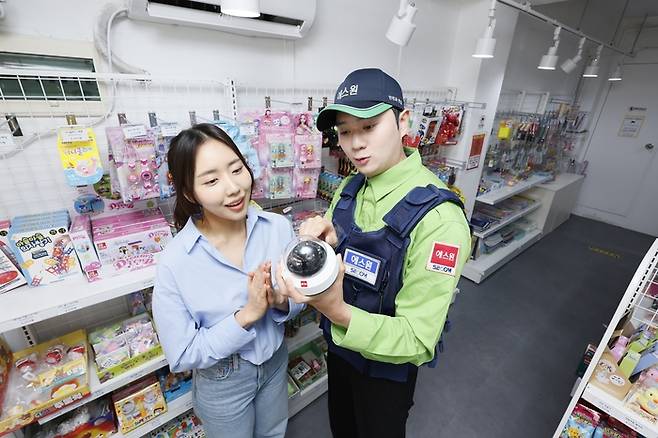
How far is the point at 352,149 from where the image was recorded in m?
1.06

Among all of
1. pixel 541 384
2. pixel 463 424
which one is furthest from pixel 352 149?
pixel 541 384

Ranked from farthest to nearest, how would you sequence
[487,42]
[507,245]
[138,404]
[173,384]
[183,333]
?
[507,245] < [487,42] < [173,384] < [138,404] < [183,333]

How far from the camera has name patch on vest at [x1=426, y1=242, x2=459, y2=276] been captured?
0.92 meters

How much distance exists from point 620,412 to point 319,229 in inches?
55.3

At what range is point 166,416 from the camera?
1.61 m

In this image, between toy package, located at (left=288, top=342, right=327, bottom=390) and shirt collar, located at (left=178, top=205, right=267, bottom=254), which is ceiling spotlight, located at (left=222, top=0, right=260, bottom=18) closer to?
shirt collar, located at (left=178, top=205, right=267, bottom=254)

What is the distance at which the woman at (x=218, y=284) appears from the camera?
1.01 m

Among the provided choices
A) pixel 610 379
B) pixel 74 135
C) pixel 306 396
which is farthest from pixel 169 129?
pixel 610 379

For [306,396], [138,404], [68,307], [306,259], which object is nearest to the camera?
[306,259]

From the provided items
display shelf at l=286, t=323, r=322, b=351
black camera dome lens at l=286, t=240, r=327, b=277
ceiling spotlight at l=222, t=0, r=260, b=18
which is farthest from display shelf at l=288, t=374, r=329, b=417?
ceiling spotlight at l=222, t=0, r=260, b=18

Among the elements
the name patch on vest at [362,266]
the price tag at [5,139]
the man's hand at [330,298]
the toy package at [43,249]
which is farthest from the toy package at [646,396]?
the price tag at [5,139]

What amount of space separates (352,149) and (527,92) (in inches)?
179

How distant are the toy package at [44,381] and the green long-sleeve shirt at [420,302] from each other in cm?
122

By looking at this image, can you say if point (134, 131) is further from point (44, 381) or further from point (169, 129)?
point (44, 381)
